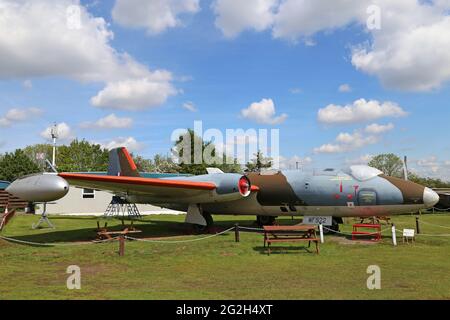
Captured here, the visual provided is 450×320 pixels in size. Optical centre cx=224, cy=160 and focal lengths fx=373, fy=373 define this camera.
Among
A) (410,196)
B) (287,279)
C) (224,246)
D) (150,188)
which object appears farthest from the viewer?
(150,188)

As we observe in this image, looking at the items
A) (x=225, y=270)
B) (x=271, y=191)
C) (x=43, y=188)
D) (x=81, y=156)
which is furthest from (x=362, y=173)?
(x=81, y=156)

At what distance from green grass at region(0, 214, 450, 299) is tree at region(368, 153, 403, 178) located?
64.0 meters

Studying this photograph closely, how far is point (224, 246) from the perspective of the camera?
40.8 ft

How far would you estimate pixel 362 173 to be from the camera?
47.7 feet

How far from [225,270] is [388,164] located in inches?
2892

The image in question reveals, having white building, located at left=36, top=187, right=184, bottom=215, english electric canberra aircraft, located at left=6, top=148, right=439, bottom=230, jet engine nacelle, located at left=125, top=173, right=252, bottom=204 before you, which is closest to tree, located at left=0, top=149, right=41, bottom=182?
white building, located at left=36, top=187, right=184, bottom=215

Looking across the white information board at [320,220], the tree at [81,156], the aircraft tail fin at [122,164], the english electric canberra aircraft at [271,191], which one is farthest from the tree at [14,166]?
the white information board at [320,220]

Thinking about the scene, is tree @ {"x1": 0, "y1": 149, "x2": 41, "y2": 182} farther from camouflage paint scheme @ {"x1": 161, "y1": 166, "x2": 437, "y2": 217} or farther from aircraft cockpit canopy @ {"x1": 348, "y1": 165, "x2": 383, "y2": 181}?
aircraft cockpit canopy @ {"x1": 348, "y1": 165, "x2": 383, "y2": 181}

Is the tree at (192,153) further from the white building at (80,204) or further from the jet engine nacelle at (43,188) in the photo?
the jet engine nacelle at (43,188)

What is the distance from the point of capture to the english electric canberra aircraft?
13.5 m

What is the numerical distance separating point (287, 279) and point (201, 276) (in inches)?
75.4

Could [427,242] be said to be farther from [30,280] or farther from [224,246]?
[30,280]

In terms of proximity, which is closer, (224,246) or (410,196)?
(224,246)
